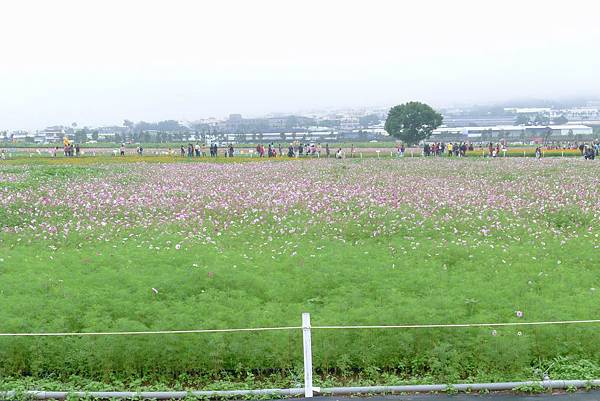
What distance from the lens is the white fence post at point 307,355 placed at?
861 cm

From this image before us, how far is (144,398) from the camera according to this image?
8953 millimetres

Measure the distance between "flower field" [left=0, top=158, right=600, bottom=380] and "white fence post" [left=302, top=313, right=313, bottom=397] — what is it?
935 millimetres

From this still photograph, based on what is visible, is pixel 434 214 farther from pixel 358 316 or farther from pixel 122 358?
pixel 122 358

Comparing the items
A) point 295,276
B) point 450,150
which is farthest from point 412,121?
point 295,276

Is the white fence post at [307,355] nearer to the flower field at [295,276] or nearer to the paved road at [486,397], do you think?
the paved road at [486,397]

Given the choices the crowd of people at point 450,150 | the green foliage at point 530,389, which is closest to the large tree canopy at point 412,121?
the crowd of people at point 450,150

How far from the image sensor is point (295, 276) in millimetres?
13148

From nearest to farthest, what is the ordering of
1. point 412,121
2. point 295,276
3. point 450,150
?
point 295,276 < point 450,150 < point 412,121

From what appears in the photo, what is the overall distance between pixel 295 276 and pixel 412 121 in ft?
243

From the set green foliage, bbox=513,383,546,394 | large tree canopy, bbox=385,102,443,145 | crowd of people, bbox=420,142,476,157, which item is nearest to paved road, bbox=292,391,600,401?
green foliage, bbox=513,383,546,394

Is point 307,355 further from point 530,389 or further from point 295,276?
point 295,276

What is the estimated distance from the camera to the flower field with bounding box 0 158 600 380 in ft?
32.4

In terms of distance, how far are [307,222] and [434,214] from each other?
148 inches

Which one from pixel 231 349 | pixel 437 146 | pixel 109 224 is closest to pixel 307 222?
pixel 109 224
